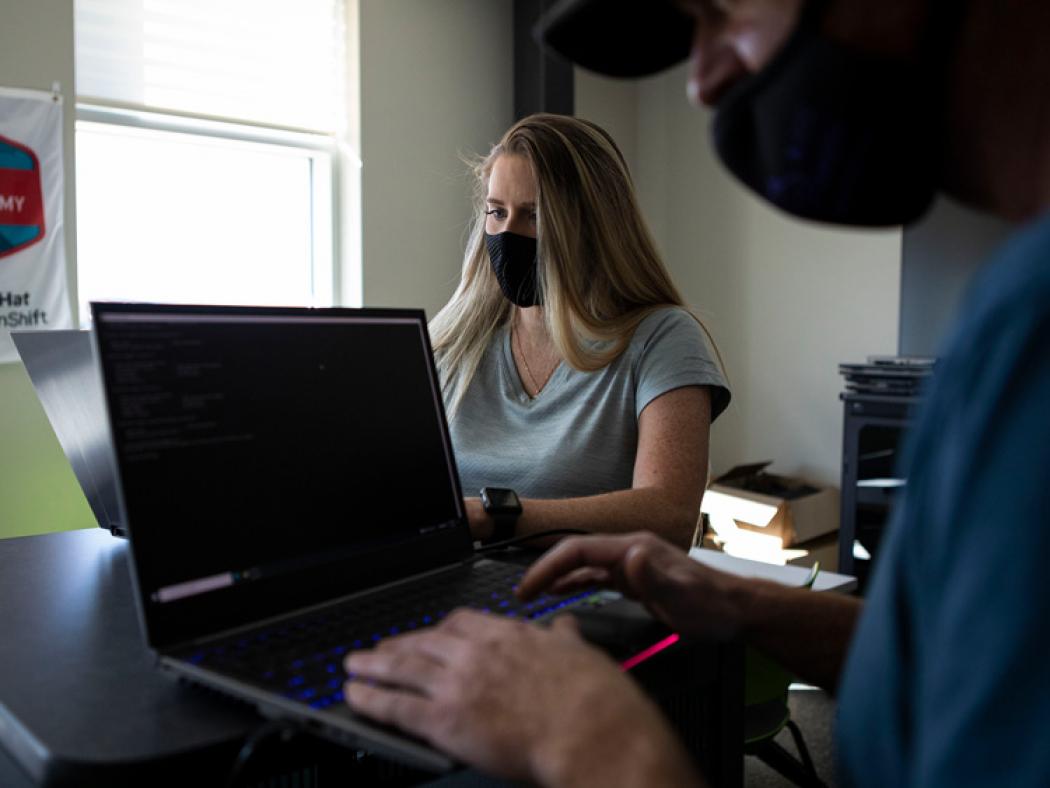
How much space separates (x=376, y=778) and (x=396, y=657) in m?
0.29

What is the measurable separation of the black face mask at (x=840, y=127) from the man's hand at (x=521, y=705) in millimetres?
312

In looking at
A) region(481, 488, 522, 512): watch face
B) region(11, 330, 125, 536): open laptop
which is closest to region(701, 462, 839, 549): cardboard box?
region(481, 488, 522, 512): watch face

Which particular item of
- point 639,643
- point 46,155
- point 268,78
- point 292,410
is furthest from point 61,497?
point 639,643

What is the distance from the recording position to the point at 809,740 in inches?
99.7

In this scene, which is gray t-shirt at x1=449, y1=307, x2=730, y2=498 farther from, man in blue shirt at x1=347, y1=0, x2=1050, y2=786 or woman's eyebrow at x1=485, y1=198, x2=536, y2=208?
man in blue shirt at x1=347, y1=0, x2=1050, y2=786

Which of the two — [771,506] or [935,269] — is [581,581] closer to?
[771,506]

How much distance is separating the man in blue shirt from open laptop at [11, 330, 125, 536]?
710 millimetres

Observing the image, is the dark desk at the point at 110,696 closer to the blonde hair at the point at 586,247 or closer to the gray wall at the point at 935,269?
the blonde hair at the point at 586,247

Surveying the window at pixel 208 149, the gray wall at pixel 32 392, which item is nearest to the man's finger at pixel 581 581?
the gray wall at pixel 32 392

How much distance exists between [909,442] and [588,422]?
3.59 feet

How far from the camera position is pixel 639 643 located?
2.67 feet

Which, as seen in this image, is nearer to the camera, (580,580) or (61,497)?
(580,580)

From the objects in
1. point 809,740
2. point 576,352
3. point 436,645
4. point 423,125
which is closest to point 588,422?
point 576,352

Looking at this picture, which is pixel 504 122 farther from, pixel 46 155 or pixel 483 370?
pixel 483 370
